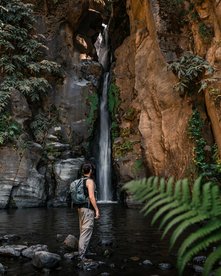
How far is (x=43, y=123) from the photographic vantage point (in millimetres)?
24688

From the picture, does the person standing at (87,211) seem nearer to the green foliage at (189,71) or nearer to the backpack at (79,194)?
the backpack at (79,194)

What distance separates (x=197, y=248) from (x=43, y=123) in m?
23.7

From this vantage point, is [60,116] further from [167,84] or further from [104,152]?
[167,84]

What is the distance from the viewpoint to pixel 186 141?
17203mm

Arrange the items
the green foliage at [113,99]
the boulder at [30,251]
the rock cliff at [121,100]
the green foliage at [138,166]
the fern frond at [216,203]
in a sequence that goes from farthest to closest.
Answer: the green foliage at [113,99] → the green foliage at [138,166] → the rock cliff at [121,100] → the boulder at [30,251] → the fern frond at [216,203]

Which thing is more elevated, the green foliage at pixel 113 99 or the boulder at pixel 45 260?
the green foliage at pixel 113 99

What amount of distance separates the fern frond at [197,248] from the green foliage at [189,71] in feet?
47.3

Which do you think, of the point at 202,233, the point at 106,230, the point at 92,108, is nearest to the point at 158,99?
the point at 92,108

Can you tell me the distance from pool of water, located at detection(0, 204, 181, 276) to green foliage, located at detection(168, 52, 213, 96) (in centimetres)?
645

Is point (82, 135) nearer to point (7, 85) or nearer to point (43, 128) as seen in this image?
point (43, 128)

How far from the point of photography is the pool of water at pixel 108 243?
695cm

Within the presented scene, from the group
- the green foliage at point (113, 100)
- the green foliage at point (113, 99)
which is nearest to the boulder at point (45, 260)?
the green foliage at point (113, 100)

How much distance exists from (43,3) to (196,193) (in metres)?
28.7

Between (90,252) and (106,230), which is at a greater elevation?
(106,230)
